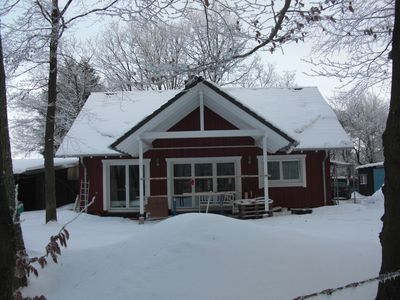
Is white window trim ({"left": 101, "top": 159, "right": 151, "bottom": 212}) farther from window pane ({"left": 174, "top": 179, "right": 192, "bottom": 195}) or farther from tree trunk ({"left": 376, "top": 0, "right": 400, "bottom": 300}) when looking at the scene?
tree trunk ({"left": 376, "top": 0, "right": 400, "bottom": 300})

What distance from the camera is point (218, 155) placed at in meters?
18.6

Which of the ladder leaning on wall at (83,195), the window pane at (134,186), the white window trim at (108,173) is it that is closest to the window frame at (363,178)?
the window pane at (134,186)

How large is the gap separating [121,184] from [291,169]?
671cm

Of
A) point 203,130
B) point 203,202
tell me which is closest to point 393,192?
point 203,130

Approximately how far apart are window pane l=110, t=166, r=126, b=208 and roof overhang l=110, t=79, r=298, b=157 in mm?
1903

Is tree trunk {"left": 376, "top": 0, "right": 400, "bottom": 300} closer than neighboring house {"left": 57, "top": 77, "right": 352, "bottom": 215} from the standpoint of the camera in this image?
Yes

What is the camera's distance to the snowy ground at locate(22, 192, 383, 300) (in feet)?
19.0

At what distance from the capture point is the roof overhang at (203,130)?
15.4 meters

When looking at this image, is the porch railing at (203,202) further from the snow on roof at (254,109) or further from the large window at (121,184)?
the snow on roof at (254,109)

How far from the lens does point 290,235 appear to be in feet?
25.4

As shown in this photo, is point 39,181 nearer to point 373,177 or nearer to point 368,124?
point 373,177

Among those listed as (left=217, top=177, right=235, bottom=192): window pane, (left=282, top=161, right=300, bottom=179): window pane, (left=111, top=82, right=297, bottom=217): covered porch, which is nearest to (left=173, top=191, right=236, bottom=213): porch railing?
(left=111, top=82, right=297, bottom=217): covered porch

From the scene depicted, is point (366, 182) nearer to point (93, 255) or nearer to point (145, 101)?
point (145, 101)

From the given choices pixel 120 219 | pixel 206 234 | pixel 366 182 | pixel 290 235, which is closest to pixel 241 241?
pixel 206 234
